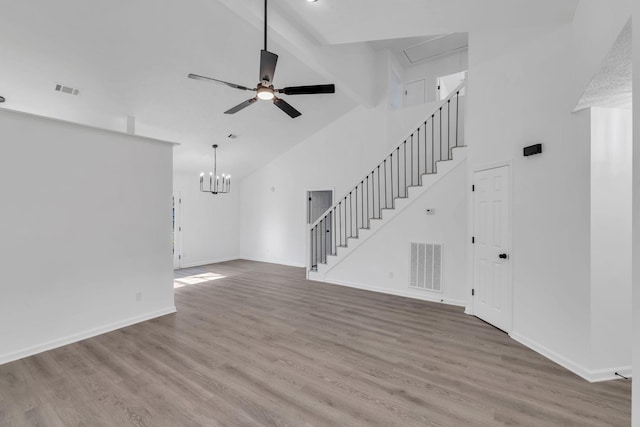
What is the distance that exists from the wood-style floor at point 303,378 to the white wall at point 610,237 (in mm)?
344

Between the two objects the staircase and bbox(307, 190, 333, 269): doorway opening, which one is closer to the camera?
the staircase

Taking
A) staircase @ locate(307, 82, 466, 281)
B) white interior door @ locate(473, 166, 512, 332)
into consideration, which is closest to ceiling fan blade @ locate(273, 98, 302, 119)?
staircase @ locate(307, 82, 466, 281)

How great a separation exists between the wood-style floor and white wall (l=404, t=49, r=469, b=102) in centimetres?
578

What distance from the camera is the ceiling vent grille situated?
4.88m

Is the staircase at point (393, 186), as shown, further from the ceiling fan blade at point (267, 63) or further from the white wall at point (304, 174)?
the ceiling fan blade at point (267, 63)

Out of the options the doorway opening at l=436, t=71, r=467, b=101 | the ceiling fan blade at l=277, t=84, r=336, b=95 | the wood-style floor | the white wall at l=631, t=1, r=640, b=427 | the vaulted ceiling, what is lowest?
the wood-style floor

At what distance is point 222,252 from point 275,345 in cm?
644

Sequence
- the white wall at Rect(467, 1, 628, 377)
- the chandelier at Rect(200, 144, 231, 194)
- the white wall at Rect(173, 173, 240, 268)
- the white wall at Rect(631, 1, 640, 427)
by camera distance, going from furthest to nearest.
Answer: the white wall at Rect(173, 173, 240, 268) → the chandelier at Rect(200, 144, 231, 194) → the white wall at Rect(467, 1, 628, 377) → the white wall at Rect(631, 1, 640, 427)

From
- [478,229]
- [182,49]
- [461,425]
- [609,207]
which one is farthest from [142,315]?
[609,207]

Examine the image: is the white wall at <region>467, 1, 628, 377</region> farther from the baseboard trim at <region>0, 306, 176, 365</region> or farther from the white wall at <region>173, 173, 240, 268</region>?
the white wall at <region>173, 173, 240, 268</region>

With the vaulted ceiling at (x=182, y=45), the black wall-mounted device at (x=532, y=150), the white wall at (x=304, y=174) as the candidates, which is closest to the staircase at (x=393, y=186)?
the white wall at (x=304, y=174)

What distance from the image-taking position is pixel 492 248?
3.86 meters

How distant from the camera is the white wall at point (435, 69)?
6.88m

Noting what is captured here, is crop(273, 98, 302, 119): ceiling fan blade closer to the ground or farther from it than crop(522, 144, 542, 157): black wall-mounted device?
farther from it
